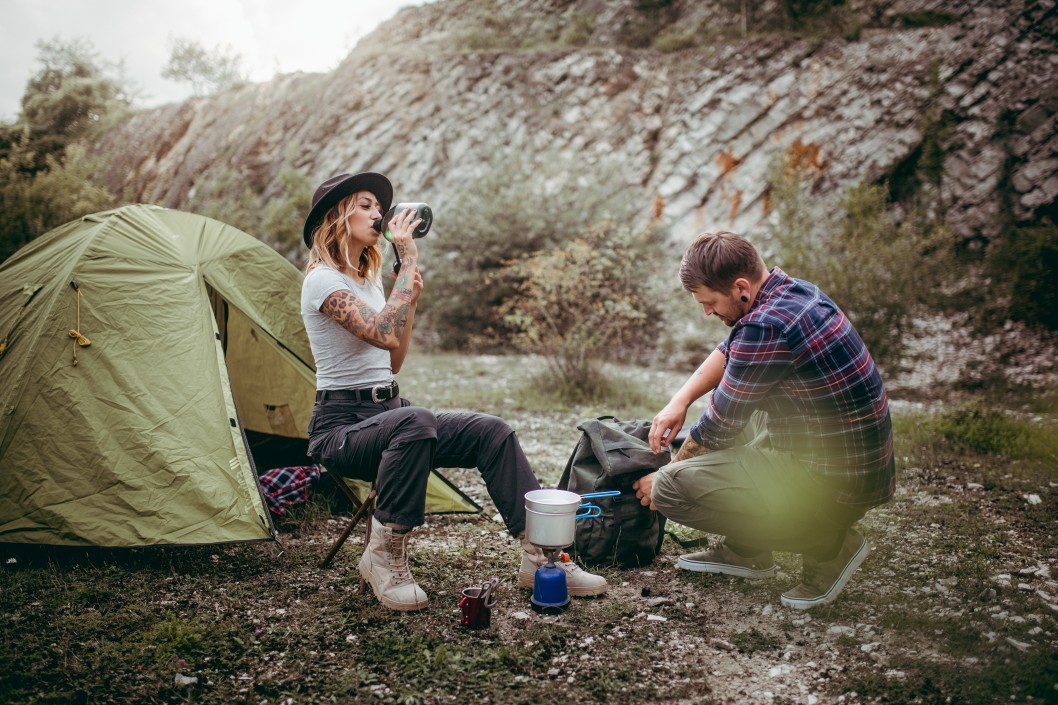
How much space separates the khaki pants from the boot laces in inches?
43.3

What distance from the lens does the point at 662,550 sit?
132 inches

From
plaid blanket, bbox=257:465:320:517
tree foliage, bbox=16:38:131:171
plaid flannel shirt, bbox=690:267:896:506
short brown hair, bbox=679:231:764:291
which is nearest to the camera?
plaid flannel shirt, bbox=690:267:896:506

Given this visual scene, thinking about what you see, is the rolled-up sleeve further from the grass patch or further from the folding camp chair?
the folding camp chair

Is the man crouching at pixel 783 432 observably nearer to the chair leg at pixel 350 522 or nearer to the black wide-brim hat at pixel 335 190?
the chair leg at pixel 350 522

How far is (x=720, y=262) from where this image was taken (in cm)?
253

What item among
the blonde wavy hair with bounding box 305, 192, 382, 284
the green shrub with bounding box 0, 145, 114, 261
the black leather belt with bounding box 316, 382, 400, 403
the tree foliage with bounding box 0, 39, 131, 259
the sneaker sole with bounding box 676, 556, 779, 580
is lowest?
the sneaker sole with bounding box 676, 556, 779, 580

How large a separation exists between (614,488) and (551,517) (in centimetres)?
49

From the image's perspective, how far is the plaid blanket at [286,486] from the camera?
3.78m

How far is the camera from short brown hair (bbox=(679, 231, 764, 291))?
2.52 m

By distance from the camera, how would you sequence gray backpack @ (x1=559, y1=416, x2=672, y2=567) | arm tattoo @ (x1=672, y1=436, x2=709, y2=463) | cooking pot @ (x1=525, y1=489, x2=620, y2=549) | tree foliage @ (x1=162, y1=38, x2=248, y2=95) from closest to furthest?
cooking pot @ (x1=525, y1=489, x2=620, y2=549), arm tattoo @ (x1=672, y1=436, x2=709, y2=463), gray backpack @ (x1=559, y1=416, x2=672, y2=567), tree foliage @ (x1=162, y1=38, x2=248, y2=95)

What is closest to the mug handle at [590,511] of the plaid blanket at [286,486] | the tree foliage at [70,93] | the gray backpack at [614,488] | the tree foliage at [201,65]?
the gray backpack at [614,488]

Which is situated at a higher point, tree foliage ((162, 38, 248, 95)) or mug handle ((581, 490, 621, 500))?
tree foliage ((162, 38, 248, 95))

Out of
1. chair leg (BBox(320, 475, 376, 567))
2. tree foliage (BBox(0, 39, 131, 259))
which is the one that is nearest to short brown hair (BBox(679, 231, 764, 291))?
chair leg (BBox(320, 475, 376, 567))

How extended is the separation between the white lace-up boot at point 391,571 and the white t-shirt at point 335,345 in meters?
0.65
